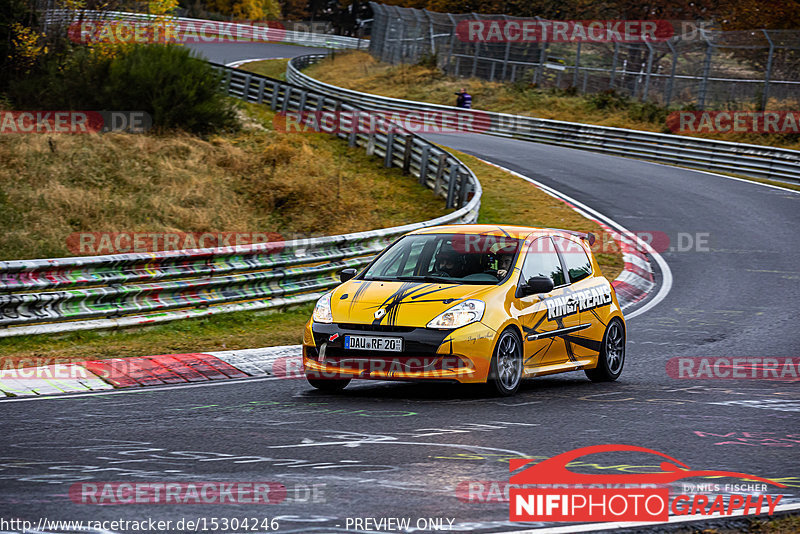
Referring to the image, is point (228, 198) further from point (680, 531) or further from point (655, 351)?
point (680, 531)

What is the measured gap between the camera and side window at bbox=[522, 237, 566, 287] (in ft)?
31.3

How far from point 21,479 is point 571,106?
1497 inches

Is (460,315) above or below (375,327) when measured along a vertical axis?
above

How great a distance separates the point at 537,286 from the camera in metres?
9.10

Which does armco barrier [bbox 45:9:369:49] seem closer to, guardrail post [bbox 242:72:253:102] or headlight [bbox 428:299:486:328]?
guardrail post [bbox 242:72:253:102]

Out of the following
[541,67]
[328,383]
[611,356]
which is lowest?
[328,383]

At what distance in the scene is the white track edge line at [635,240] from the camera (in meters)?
15.5

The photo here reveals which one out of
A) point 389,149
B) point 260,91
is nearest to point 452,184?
point 389,149

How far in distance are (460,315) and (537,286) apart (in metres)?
0.95

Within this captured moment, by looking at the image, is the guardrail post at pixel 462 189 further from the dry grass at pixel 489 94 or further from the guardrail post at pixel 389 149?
the dry grass at pixel 489 94

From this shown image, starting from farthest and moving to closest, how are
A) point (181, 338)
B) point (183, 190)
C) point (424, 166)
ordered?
point (424, 166), point (183, 190), point (181, 338)

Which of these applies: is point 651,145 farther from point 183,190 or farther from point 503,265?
point 503,265

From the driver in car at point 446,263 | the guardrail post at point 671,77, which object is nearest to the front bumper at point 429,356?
the driver in car at point 446,263

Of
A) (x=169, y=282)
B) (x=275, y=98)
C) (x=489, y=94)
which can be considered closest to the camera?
(x=169, y=282)
